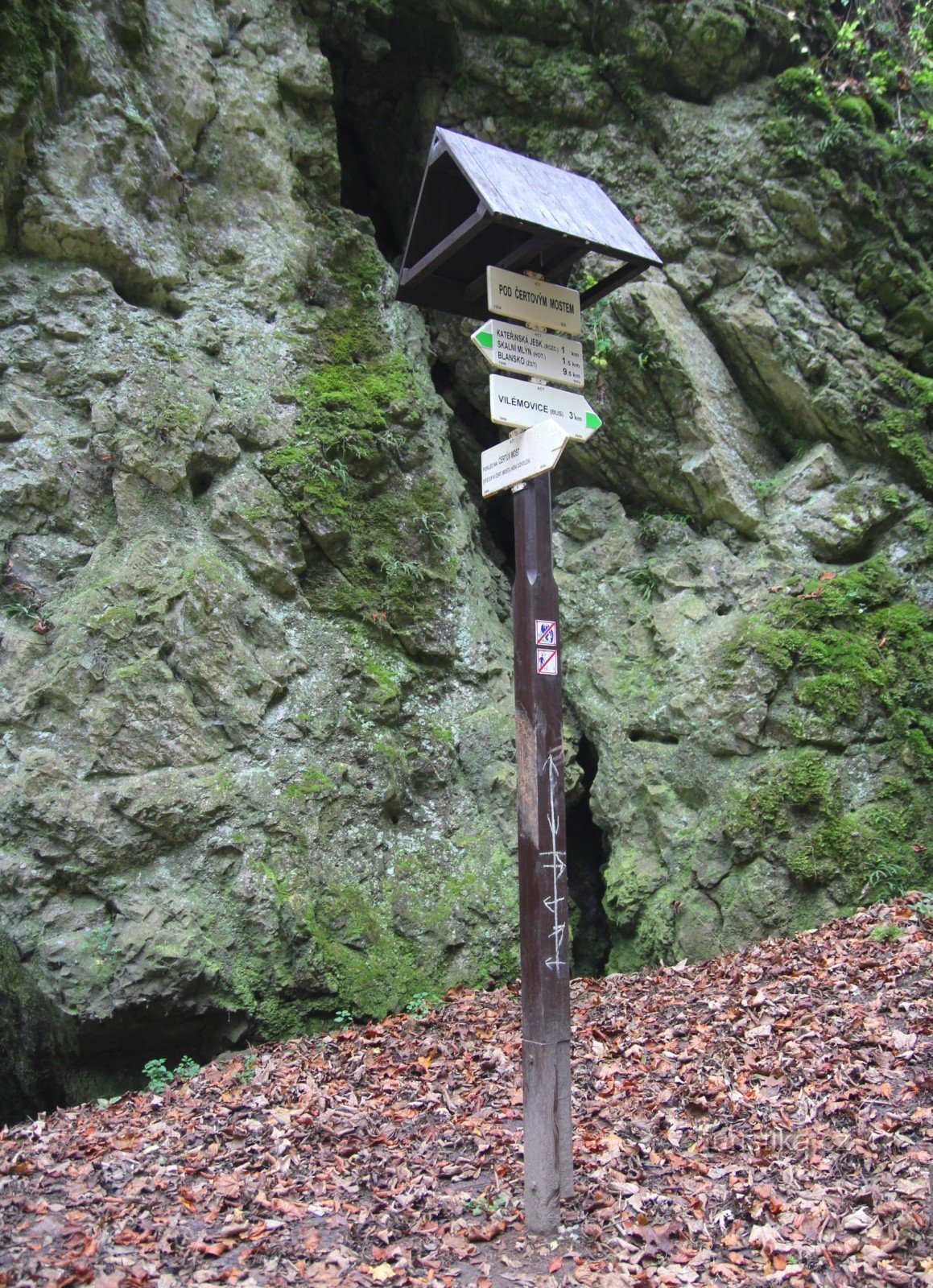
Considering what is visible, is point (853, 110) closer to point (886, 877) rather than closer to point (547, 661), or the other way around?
point (886, 877)

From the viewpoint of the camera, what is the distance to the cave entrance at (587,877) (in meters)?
8.59

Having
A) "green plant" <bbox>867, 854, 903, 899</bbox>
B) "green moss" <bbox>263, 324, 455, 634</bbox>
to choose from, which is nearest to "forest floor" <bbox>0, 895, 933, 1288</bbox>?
"green plant" <bbox>867, 854, 903, 899</bbox>

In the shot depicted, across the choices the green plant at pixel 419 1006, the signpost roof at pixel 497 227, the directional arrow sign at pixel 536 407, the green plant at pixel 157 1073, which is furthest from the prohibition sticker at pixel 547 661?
the green plant at pixel 157 1073

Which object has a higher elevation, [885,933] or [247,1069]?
[885,933]

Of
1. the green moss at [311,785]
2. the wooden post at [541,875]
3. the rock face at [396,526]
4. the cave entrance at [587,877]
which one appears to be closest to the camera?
the wooden post at [541,875]

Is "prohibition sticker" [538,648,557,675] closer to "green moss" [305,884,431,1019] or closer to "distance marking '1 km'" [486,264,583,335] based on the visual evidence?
"distance marking '1 km'" [486,264,583,335]

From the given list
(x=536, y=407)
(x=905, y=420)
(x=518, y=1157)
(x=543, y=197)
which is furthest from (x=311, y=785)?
(x=905, y=420)

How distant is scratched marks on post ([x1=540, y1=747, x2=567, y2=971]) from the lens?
4.01 metres

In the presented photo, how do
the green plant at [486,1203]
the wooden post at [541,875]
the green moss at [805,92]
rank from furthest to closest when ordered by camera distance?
1. the green moss at [805,92]
2. the green plant at [486,1203]
3. the wooden post at [541,875]

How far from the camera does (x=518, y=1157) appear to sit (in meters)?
4.43

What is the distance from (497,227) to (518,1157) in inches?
202

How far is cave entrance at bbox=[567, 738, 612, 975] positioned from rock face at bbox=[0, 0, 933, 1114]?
5 centimetres

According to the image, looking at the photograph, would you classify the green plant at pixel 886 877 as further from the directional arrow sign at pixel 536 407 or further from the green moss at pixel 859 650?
the directional arrow sign at pixel 536 407

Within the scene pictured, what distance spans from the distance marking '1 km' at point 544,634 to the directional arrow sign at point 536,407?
0.94 m
